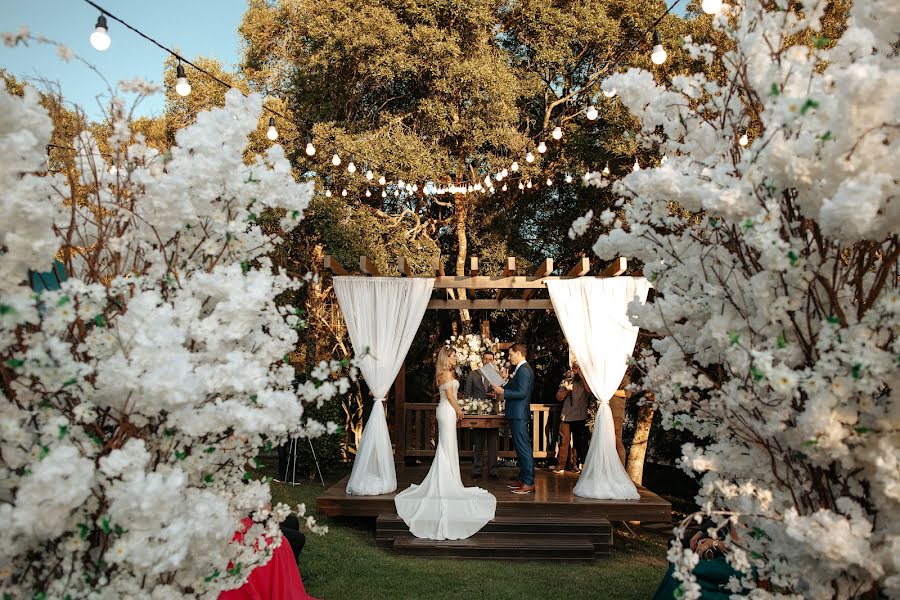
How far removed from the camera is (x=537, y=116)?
12.2m

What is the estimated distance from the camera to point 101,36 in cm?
370

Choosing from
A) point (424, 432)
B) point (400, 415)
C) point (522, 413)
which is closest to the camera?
point (522, 413)

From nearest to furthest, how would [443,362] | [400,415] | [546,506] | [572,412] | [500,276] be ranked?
[546,506]
[443,362]
[500,276]
[572,412]
[400,415]

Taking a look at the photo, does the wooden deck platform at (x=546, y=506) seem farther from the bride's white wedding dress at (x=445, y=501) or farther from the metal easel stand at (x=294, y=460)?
the metal easel stand at (x=294, y=460)

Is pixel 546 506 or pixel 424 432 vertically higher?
pixel 424 432

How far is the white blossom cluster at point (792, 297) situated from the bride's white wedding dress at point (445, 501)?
449 cm

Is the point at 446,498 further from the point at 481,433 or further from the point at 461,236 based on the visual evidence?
the point at 461,236

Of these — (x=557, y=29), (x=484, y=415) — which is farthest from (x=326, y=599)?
(x=557, y=29)

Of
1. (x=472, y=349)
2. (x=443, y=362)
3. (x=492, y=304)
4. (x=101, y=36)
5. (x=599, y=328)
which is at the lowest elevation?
(x=443, y=362)

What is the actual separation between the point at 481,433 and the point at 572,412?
1134 millimetres

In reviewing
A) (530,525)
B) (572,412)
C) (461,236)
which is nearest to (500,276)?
(572,412)

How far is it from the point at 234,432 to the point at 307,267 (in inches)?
413

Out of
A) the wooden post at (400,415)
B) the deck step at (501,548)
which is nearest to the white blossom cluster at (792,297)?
the deck step at (501,548)

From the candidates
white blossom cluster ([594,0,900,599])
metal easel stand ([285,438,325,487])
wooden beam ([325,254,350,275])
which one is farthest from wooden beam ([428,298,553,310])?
white blossom cluster ([594,0,900,599])
